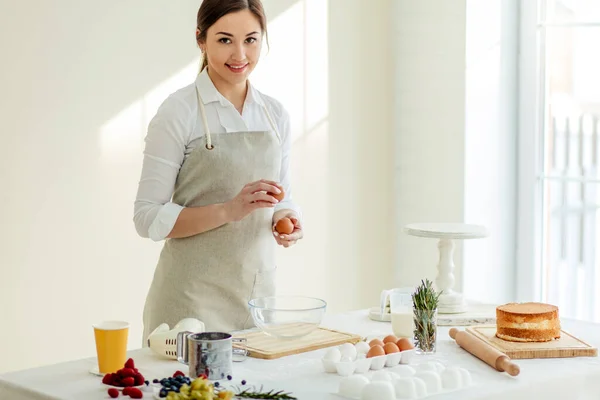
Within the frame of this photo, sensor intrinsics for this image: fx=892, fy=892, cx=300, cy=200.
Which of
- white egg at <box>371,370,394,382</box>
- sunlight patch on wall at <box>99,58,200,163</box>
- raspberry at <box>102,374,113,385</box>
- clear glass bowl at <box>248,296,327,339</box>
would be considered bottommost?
raspberry at <box>102,374,113,385</box>

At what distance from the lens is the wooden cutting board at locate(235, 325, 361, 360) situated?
1968 millimetres

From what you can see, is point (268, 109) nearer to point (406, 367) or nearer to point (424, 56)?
point (406, 367)

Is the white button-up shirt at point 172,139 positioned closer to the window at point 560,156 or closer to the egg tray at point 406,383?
the egg tray at point 406,383

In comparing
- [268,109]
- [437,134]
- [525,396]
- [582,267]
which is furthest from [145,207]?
[582,267]

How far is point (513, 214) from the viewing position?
13.9 ft

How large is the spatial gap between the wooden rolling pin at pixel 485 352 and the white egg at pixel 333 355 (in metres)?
0.33

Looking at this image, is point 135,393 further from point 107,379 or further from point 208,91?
point 208,91

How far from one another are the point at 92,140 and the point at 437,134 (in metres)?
1.66

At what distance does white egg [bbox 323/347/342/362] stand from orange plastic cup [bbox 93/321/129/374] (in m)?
0.41

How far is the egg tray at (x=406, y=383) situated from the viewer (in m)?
1.65

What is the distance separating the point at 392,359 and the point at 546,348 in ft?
1.26

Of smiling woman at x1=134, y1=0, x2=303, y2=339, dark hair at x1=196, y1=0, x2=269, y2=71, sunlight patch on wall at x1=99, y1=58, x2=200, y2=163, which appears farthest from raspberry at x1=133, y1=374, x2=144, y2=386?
sunlight patch on wall at x1=99, y1=58, x2=200, y2=163

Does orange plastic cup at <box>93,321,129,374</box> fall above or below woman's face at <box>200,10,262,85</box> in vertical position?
below

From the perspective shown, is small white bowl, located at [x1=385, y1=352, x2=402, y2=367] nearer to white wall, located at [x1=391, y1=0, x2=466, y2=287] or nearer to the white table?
the white table
